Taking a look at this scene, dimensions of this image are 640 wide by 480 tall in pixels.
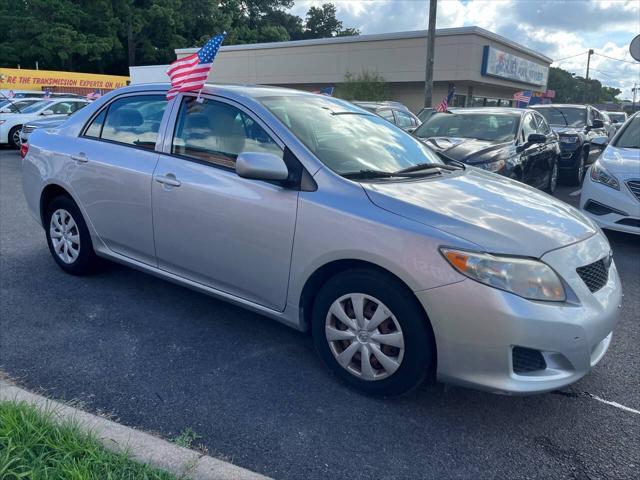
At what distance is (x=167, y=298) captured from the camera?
444 cm

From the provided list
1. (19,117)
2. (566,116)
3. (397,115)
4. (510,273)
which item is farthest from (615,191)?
(19,117)

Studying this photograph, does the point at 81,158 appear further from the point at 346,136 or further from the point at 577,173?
the point at 577,173

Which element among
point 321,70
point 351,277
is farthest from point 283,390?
point 321,70

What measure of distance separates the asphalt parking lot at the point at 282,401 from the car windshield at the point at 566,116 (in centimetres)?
968

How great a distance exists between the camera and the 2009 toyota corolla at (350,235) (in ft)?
8.70

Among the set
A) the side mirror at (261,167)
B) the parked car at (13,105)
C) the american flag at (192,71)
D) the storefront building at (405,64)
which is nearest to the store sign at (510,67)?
the storefront building at (405,64)

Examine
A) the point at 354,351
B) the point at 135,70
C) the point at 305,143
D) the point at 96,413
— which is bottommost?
the point at 96,413

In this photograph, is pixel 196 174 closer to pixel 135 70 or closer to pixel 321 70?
pixel 321 70

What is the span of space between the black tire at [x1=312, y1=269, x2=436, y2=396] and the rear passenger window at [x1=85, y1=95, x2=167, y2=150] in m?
1.87

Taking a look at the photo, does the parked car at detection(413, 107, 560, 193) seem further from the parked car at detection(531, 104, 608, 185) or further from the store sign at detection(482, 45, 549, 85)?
the store sign at detection(482, 45, 549, 85)

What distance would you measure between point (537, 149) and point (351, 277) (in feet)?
20.4

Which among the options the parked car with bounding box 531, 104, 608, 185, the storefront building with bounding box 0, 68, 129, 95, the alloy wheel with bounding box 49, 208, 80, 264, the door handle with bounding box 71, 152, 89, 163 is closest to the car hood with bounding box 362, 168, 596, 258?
the door handle with bounding box 71, 152, 89, 163

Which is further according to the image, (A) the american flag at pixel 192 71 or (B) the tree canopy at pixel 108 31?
(B) the tree canopy at pixel 108 31

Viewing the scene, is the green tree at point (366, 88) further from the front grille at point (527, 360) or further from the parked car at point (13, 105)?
the front grille at point (527, 360)
